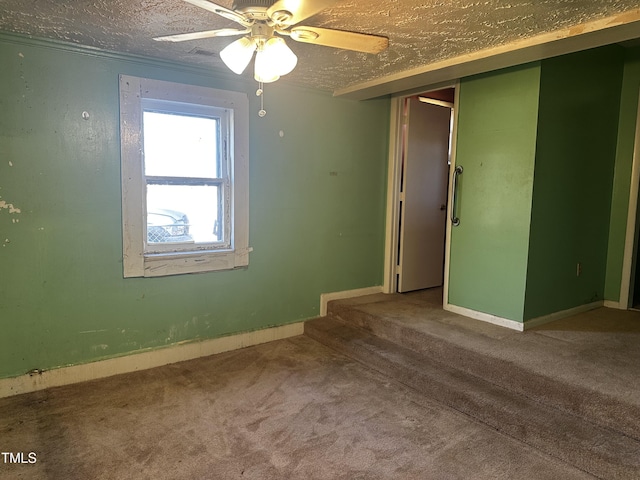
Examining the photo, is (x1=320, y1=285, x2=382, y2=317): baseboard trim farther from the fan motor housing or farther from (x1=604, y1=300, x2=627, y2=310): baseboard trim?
the fan motor housing

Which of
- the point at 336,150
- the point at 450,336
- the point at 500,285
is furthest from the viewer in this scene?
the point at 336,150

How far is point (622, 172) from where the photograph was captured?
3893 mm

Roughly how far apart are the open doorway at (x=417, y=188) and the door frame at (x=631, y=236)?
1.59 m

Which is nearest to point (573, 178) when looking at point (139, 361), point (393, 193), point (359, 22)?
point (393, 193)

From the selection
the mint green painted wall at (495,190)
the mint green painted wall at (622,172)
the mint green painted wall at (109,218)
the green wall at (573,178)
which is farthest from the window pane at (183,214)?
the mint green painted wall at (622,172)

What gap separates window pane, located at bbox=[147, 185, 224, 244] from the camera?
319cm

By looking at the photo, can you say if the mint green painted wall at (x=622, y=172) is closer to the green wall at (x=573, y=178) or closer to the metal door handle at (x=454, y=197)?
the green wall at (x=573, y=178)

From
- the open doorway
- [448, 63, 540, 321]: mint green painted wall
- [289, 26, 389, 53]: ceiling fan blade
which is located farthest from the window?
[448, 63, 540, 321]: mint green painted wall

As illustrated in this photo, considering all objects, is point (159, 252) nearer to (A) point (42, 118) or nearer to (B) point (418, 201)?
(A) point (42, 118)

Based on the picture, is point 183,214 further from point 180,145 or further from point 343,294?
point 343,294

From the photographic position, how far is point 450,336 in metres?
3.10

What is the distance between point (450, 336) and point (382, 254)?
1.47 meters

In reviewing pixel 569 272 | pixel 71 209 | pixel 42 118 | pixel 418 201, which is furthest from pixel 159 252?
pixel 569 272

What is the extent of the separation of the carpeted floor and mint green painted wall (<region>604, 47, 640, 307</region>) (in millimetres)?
2454
